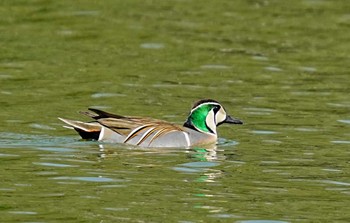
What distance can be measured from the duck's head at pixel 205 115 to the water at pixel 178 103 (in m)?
0.34

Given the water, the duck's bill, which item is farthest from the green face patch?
the water

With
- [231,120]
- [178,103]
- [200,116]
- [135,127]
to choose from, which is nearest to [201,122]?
[200,116]

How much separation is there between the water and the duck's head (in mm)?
343

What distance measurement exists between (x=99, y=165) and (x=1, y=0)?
38.2 feet

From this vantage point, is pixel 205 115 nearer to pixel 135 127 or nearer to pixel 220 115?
pixel 220 115

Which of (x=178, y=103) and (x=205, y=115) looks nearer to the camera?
(x=205, y=115)

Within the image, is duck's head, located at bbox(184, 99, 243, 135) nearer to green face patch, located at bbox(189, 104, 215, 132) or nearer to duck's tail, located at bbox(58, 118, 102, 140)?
green face patch, located at bbox(189, 104, 215, 132)

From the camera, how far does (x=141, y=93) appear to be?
1856 cm

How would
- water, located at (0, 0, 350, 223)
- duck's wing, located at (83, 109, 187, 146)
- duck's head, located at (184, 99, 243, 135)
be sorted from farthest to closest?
duck's head, located at (184, 99, 243, 135)
duck's wing, located at (83, 109, 187, 146)
water, located at (0, 0, 350, 223)

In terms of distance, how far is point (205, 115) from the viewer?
51.3 feet

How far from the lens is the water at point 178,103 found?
1180cm

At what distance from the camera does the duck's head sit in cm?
1564

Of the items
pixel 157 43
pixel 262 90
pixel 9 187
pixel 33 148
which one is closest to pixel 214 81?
pixel 262 90

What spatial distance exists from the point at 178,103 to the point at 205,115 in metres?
2.50
